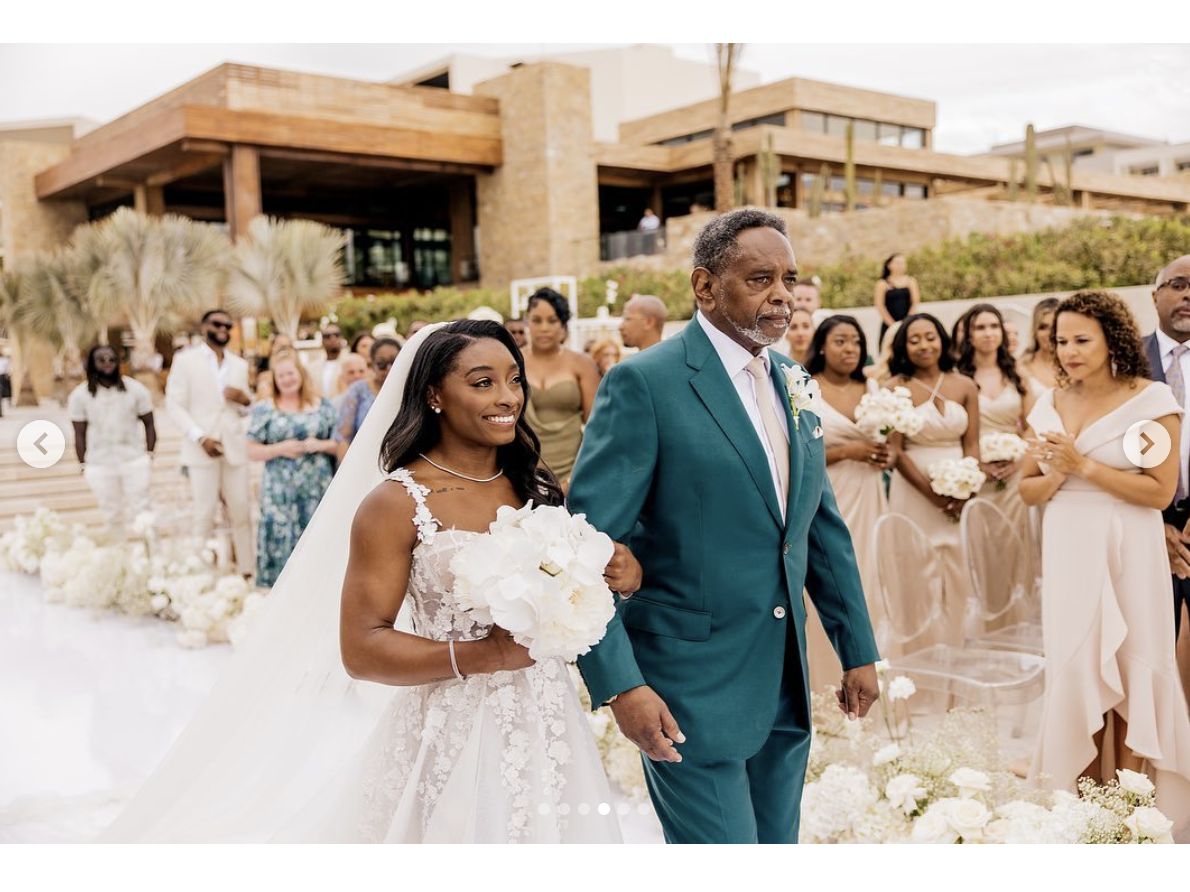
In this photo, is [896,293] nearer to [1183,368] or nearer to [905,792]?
Answer: [1183,368]

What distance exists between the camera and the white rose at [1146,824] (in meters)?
2.75

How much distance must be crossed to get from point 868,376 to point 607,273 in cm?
1629

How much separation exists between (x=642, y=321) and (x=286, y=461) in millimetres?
2672

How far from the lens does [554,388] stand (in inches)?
216

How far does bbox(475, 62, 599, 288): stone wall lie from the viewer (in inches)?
950

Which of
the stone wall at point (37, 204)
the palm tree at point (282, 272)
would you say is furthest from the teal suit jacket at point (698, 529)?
the stone wall at point (37, 204)

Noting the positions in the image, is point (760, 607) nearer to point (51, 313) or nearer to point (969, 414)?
point (969, 414)

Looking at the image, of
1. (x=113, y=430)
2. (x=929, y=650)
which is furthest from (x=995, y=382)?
(x=113, y=430)

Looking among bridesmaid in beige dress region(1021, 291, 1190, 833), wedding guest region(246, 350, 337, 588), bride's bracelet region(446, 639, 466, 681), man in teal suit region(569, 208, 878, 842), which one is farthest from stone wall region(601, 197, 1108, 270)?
bride's bracelet region(446, 639, 466, 681)

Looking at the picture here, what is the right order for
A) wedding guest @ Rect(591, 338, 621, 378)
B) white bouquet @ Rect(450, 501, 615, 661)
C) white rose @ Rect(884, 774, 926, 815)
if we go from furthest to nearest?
wedding guest @ Rect(591, 338, 621, 378) → white rose @ Rect(884, 774, 926, 815) → white bouquet @ Rect(450, 501, 615, 661)

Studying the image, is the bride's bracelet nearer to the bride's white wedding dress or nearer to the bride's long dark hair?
the bride's white wedding dress

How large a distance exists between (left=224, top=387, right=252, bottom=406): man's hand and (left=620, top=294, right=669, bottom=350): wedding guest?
3.36 m

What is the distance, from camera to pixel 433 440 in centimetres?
231

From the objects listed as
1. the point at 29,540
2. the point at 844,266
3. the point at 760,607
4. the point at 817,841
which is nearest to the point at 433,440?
the point at 760,607
